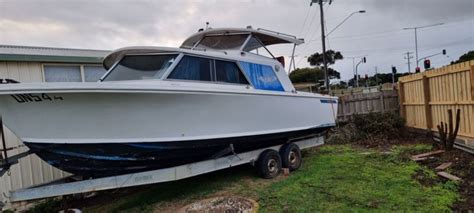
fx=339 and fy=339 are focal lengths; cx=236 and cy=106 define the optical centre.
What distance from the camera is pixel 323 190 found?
17.8ft

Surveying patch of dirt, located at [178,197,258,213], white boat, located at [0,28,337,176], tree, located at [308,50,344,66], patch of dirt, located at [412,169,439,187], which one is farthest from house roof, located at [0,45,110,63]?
tree, located at [308,50,344,66]

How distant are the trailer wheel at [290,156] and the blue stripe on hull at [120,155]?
182cm

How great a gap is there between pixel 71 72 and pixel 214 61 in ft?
10.0

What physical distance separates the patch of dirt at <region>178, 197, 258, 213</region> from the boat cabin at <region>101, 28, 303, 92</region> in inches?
72.6

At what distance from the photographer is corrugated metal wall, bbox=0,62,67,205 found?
5.52 m

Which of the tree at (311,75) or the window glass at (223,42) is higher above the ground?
the tree at (311,75)

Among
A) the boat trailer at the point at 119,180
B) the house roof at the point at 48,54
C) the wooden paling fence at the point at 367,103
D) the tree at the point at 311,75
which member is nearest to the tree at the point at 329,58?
the tree at the point at 311,75

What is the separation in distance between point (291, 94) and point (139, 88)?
328 cm

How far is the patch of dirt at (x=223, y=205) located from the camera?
4751 millimetres

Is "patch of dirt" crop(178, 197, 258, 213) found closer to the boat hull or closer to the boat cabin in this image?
the boat hull

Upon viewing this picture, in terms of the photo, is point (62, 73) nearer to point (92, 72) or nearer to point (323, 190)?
point (92, 72)

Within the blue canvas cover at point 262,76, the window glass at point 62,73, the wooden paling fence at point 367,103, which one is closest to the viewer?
the blue canvas cover at point 262,76

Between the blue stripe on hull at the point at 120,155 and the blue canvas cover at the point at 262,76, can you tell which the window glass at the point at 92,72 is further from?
the blue canvas cover at the point at 262,76

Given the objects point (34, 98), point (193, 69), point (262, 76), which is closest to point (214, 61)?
point (193, 69)
